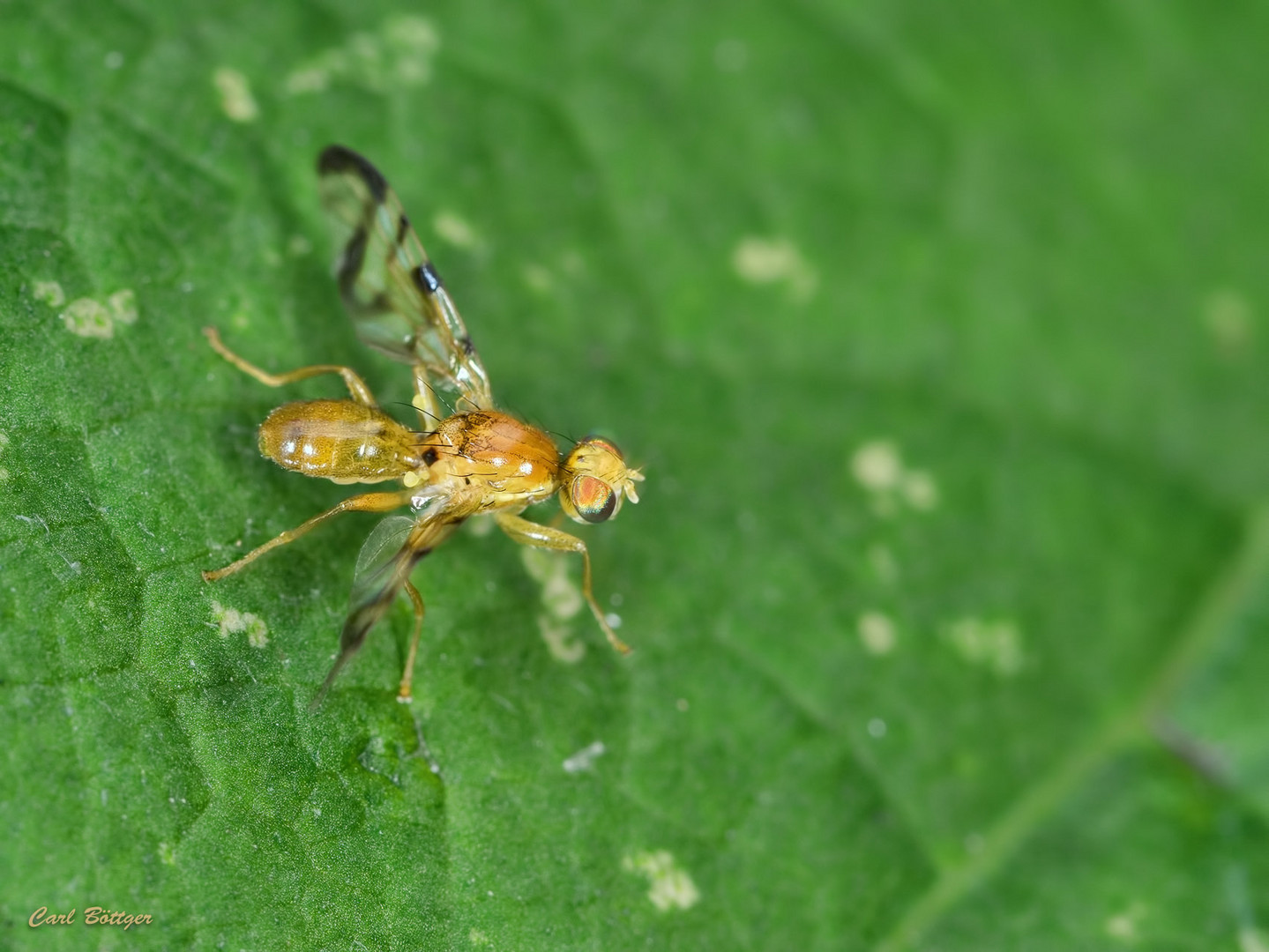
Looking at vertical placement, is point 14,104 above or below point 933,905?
above

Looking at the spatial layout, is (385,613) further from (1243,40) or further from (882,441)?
(1243,40)

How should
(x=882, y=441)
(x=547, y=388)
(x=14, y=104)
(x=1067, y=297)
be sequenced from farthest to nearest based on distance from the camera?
(x=1067, y=297) < (x=882, y=441) < (x=547, y=388) < (x=14, y=104)

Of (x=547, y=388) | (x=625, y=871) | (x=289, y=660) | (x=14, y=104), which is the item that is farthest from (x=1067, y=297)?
(x=14, y=104)

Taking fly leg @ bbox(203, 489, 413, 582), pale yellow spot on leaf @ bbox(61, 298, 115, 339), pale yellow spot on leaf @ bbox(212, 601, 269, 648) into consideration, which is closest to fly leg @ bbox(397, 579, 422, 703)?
fly leg @ bbox(203, 489, 413, 582)

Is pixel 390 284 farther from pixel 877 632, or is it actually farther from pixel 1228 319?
pixel 1228 319

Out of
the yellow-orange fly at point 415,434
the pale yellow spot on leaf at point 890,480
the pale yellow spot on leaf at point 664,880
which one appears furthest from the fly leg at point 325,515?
the pale yellow spot on leaf at point 890,480

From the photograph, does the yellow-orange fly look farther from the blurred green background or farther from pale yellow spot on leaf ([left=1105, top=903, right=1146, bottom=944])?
pale yellow spot on leaf ([left=1105, top=903, right=1146, bottom=944])
